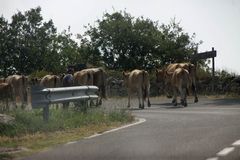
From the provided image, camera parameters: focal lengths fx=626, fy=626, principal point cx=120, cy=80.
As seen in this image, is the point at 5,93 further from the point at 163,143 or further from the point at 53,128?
the point at 163,143

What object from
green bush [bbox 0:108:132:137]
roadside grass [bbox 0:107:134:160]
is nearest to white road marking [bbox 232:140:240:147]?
roadside grass [bbox 0:107:134:160]

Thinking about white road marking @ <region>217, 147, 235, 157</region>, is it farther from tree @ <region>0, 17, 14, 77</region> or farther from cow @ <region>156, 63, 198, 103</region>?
tree @ <region>0, 17, 14, 77</region>

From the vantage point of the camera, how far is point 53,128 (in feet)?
53.3

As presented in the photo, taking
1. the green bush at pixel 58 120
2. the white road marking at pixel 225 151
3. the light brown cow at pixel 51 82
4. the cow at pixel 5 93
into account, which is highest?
the light brown cow at pixel 51 82

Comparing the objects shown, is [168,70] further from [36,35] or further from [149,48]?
[36,35]

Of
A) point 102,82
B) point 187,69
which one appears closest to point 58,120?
point 102,82

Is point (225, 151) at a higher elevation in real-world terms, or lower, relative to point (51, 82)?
lower

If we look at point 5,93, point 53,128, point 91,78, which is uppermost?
point 91,78

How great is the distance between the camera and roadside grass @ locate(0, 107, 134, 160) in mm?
13555

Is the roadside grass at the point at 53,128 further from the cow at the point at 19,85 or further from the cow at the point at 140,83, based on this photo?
the cow at the point at 19,85

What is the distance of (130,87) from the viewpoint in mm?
27375

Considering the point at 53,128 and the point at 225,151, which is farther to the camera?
the point at 53,128

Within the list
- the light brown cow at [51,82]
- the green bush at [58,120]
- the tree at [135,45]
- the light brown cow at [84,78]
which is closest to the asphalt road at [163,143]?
the green bush at [58,120]

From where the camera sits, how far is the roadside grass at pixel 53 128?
13.6 meters
